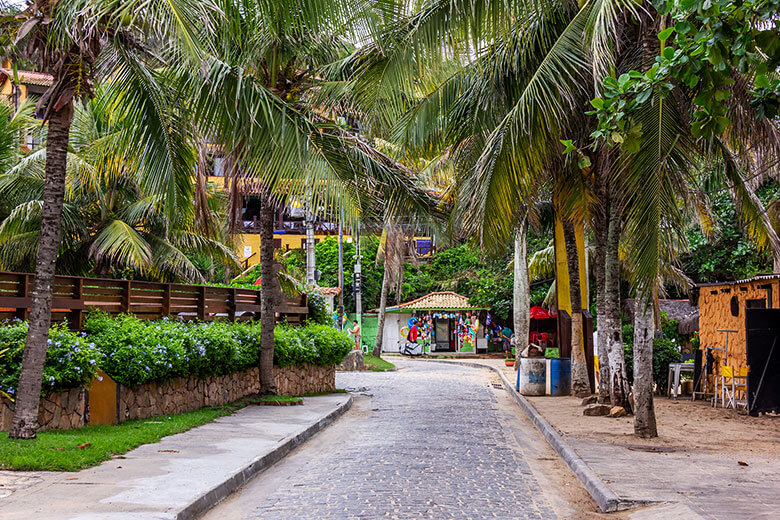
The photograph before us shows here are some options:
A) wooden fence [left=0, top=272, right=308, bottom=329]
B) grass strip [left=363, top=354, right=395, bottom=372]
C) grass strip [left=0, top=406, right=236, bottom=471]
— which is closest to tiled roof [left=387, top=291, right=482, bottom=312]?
grass strip [left=363, top=354, right=395, bottom=372]

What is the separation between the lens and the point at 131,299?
13617 millimetres

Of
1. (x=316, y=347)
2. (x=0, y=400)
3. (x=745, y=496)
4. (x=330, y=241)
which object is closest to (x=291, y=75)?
(x=316, y=347)

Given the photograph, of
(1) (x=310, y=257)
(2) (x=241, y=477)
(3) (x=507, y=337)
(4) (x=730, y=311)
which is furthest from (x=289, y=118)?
(3) (x=507, y=337)

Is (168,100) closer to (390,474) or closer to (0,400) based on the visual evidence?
(0,400)

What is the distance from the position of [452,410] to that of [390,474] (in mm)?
8099

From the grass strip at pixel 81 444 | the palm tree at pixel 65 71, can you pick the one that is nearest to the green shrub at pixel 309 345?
the grass strip at pixel 81 444

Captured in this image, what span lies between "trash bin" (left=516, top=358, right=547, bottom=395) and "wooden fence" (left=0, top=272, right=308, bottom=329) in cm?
631

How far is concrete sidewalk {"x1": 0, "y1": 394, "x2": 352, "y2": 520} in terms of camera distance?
6477 mm

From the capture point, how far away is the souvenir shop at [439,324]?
46.2 meters

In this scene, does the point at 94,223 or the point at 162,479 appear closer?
the point at 162,479

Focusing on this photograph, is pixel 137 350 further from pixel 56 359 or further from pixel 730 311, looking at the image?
pixel 730 311

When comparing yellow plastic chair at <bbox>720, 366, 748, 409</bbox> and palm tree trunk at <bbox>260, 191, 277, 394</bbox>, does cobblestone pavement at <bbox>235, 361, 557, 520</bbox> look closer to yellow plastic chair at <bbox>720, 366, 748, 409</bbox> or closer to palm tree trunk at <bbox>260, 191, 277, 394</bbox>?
palm tree trunk at <bbox>260, 191, 277, 394</bbox>

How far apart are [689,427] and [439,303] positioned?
33.0 meters

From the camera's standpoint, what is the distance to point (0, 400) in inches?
375
